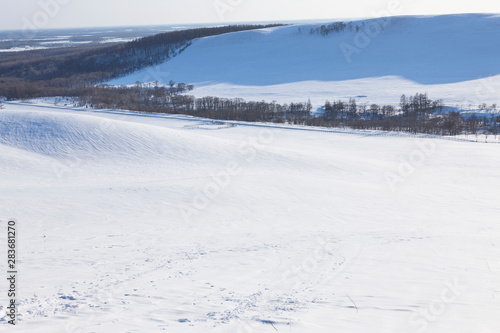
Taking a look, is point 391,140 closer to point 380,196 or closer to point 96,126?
point 380,196

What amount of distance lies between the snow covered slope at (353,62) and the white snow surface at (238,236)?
37018mm

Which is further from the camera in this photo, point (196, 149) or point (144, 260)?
point (196, 149)

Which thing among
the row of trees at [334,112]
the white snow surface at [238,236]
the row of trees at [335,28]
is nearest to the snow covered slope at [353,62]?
the row of trees at [335,28]

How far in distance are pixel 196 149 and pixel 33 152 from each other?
8.81 metres

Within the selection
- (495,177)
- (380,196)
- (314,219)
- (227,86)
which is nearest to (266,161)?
(380,196)

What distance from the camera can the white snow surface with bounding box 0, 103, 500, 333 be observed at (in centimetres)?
715

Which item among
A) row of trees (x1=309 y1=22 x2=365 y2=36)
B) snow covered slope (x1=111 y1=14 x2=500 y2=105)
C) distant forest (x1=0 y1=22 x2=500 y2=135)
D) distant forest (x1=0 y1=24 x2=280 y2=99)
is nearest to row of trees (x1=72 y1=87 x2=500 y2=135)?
distant forest (x1=0 y1=22 x2=500 y2=135)

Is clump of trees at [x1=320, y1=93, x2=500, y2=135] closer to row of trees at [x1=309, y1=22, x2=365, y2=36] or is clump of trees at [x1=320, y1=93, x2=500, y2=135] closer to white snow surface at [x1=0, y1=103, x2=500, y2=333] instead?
white snow surface at [x1=0, y1=103, x2=500, y2=333]

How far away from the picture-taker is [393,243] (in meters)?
11.4

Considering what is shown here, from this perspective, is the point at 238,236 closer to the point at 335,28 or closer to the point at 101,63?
the point at 335,28

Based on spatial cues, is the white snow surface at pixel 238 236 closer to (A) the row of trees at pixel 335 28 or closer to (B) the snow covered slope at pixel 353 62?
(B) the snow covered slope at pixel 353 62

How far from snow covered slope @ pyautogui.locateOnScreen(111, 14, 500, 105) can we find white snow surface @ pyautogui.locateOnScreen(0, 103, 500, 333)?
3702cm

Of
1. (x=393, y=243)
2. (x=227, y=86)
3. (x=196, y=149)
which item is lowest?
(x=393, y=243)

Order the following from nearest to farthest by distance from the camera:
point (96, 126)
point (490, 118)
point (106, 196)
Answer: point (106, 196) → point (96, 126) → point (490, 118)
